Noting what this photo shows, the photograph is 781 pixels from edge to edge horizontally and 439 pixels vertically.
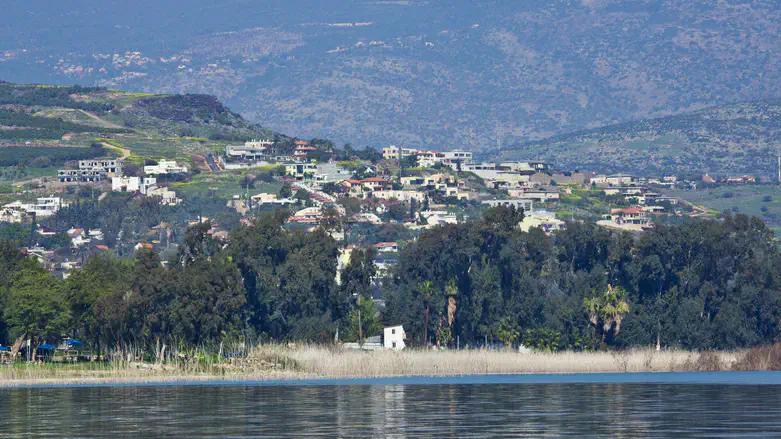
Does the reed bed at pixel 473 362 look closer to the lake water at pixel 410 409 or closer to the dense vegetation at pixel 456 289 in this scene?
the lake water at pixel 410 409

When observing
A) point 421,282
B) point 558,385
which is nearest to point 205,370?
point 558,385

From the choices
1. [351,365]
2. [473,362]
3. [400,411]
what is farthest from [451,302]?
[400,411]

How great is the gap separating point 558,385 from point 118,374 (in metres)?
27.7

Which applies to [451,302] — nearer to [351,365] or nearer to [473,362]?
[473,362]

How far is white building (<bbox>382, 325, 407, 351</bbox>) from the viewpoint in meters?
141

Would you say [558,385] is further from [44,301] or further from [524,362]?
[44,301]

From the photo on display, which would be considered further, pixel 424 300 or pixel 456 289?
pixel 456 289

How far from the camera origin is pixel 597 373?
122 m

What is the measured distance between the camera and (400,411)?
8238cm

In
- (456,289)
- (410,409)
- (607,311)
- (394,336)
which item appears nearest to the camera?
(410,409)

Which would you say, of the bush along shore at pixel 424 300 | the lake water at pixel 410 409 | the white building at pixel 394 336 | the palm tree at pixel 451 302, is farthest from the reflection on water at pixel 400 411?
the palm tree at pixel 451 302

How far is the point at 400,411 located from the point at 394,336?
197 feet

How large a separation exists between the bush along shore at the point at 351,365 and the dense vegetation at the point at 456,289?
4.94m

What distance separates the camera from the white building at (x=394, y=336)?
462 feet
